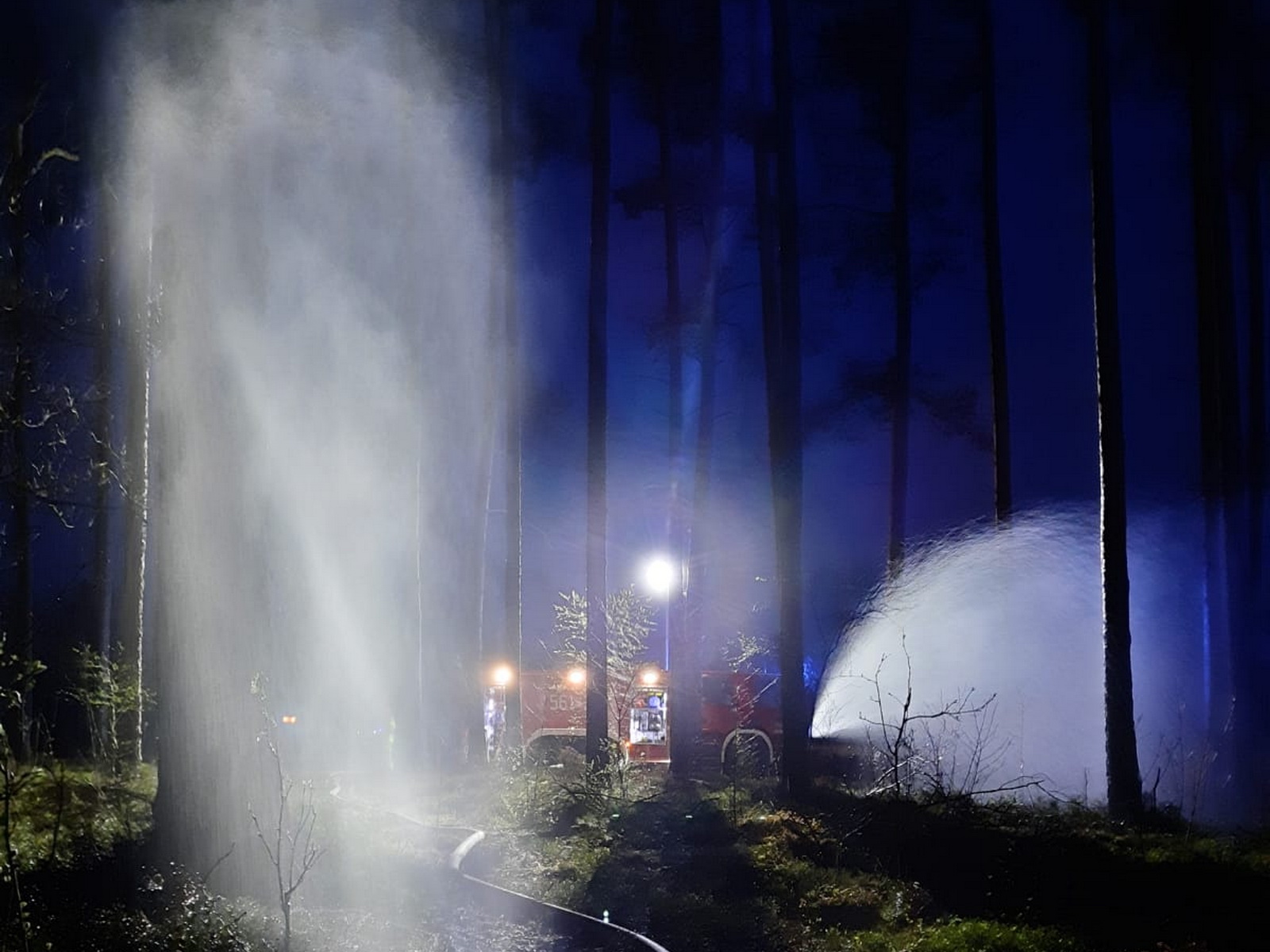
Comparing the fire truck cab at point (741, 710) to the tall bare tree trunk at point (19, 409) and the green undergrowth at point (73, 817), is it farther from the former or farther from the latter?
the tall bare tree trunk at point (19, 409)

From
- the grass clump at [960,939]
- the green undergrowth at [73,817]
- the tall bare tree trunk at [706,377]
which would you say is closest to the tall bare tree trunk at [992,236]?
the tall bare tree trunk at [706,377]

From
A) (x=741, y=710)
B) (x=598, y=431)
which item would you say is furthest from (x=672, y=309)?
(x=741, y=710)

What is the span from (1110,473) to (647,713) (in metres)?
10.1

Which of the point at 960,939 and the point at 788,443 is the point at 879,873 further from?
the point at 788,443

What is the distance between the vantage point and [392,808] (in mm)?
16156

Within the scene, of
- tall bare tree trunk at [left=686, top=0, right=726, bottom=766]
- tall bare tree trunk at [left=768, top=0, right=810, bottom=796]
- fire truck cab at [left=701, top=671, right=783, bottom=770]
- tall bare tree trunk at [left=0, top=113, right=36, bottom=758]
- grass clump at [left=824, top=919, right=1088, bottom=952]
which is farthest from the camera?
tall bare tree trunk at [left=686, top=0, right=726, bottom=766]

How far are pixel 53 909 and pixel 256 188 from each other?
6434 mm

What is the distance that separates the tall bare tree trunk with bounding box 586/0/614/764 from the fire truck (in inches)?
65.9

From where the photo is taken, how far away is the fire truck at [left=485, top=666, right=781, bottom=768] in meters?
17.7

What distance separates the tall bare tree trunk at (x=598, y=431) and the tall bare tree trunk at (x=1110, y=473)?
7467 mm

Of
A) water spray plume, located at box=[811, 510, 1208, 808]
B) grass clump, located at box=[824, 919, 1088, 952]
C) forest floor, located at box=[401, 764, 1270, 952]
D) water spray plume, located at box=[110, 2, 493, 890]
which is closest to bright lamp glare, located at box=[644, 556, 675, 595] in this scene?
forest floor, located at box=[401, 764, 1270, 952]


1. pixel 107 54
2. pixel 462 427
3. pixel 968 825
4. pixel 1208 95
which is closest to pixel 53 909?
pixel 107 54

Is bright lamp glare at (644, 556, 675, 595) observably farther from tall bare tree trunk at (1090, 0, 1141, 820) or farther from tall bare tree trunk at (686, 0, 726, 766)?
tall bare tree trunk at (1090, 0, 1141, 820)

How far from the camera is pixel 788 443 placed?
48.6 ft
